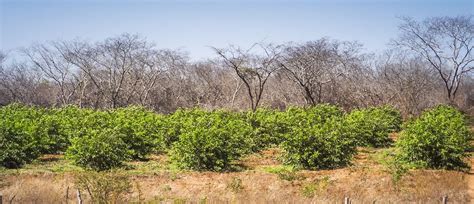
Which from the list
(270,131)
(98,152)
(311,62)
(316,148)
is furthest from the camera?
(311,62)

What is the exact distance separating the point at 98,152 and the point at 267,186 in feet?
17.0

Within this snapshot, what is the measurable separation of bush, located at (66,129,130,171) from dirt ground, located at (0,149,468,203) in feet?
2.48

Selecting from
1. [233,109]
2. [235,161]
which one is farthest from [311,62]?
[235,161]

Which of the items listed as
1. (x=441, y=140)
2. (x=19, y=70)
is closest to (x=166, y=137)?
(x=441, y=140)

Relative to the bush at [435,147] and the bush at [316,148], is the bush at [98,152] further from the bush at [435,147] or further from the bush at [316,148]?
the bush at [435,147]

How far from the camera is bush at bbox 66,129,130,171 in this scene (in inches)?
554

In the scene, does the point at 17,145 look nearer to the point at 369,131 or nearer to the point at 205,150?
the point at 205,150

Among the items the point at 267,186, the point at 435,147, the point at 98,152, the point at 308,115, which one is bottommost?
the point at 267,186

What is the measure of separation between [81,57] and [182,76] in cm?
1391

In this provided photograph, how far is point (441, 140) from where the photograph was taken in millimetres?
13609

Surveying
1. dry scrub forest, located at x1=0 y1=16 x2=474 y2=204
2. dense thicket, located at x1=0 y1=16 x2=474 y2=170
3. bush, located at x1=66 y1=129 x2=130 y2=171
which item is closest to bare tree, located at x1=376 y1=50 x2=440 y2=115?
dense thicket, located at x1=0 y1=16 x2=474 y2=170

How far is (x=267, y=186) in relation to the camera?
12352 millimetres

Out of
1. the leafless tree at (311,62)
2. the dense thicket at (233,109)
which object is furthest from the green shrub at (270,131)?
the leafless tree at (311,62)

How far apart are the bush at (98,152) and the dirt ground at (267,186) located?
0.76 metres
